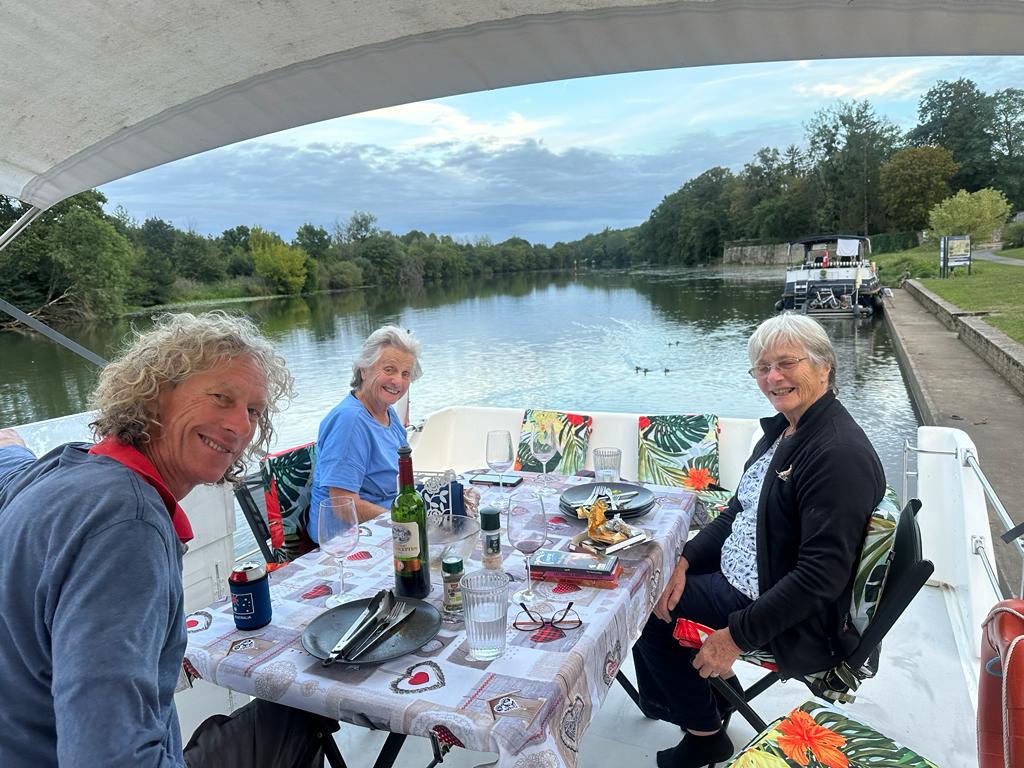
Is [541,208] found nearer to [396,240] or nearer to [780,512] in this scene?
[396,240]

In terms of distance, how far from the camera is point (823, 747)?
1.22m

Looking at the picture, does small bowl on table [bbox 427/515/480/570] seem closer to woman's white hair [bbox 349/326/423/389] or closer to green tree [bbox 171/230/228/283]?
woman's white hair [bbox 349/326/423/389]

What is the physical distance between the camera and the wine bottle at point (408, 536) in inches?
52.2

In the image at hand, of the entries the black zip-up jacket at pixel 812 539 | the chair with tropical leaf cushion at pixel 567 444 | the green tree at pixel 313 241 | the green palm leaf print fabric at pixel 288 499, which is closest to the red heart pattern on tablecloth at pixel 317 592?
the green palm leaf print fabric at pixel 288 499

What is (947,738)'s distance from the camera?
1.86 m

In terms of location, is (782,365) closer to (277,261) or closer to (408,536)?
(408,536)

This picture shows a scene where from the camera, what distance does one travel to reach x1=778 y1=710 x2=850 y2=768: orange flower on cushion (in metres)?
1.19

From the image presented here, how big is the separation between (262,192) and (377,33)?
127ft

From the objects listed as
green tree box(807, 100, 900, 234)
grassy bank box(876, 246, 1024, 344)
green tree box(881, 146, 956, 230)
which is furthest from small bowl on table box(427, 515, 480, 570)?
green tree box(881, 146, 956, 230)

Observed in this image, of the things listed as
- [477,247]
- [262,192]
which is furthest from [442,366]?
[262,192]

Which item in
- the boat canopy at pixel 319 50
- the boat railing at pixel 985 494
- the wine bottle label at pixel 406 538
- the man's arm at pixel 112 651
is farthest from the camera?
the boat railing at pixel 985 494

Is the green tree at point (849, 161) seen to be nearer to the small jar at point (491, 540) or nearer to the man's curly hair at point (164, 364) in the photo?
the small jar at point (491, 540)

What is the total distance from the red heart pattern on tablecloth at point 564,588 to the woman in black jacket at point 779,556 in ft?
1.43

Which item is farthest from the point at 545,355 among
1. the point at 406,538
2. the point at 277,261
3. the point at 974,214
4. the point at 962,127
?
the point at 962,127
